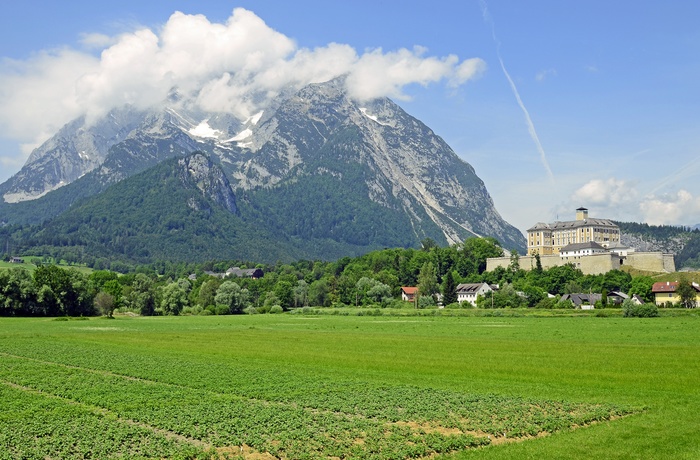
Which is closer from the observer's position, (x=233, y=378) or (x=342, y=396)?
(x=342, y=396)

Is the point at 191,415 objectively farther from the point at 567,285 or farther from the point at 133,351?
the point at 567,285

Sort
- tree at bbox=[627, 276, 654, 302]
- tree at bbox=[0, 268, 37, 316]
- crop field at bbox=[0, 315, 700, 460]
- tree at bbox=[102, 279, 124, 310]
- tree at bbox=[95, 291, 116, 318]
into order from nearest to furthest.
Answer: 1. crop field at bbox=[0, 315, 700, 460]
2. tree at bbox=[0, 268, 37, 316]
3. tree at bbox=[95, 291, 116, 318]
4. tree at bbox=[102, 279, 124, 310]
5. tree at bbox=[627, 276, 654, 302]

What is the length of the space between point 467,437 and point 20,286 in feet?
413

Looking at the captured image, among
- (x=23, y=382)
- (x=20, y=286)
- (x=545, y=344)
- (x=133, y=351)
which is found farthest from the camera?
(x=20, y=286)

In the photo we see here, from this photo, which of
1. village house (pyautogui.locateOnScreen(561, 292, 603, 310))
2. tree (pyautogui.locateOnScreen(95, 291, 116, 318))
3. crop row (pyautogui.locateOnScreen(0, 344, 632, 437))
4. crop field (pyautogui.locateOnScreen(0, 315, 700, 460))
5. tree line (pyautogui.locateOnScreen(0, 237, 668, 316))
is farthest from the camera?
village house (pyautogui.locateOnScreen(561, 292, 603, 310))

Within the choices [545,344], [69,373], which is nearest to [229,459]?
[69,373]

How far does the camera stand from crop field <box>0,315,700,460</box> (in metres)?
22.1

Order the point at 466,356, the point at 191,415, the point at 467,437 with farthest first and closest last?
the point at 466,356
the point at 191,415
the point at 467,437

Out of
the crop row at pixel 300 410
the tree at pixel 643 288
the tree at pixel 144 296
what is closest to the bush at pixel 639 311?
the tree at pixel 643 288

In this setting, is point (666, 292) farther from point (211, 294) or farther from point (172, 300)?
point (172, 300)

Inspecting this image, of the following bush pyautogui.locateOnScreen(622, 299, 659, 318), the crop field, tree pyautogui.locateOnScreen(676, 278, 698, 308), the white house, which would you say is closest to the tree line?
the white house

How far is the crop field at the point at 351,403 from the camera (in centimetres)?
2208

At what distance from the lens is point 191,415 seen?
26578 millimetres

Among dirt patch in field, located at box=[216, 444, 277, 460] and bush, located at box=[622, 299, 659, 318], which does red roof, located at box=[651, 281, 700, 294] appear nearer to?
bush, located at box=[622, 299, 659, 318]
